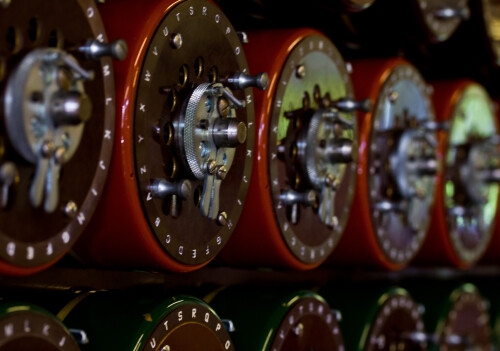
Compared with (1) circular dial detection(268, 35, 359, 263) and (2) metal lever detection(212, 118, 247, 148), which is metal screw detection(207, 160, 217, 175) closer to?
(2) metal lever detection(212, 118, 247, 148)

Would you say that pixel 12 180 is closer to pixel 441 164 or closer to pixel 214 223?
pixel 214 223

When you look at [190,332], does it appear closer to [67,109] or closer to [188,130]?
[188,130]

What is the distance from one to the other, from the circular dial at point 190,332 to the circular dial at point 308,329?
12 centimetres

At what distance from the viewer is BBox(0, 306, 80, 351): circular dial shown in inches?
24.1

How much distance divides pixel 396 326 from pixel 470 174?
0.43 meters

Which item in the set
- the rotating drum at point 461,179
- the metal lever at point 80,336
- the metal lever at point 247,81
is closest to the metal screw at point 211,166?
the metal lever at point 247,81

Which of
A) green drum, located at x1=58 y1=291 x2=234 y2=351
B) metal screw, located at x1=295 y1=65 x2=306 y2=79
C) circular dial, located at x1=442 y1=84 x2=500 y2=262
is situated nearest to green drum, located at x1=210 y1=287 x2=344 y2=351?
green drum, located at x1=58 y1=291 x2=234 y2=351

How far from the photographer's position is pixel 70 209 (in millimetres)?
642

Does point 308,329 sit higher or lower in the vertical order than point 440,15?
lower

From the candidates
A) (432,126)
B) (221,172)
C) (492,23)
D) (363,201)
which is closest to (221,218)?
(221,172)

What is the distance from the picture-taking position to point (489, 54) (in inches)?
67.3

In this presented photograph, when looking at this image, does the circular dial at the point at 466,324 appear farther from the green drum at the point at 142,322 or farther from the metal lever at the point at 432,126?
the green drum at the point at 142,322

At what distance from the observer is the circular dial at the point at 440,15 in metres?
1.36

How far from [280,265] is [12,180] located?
52cm
